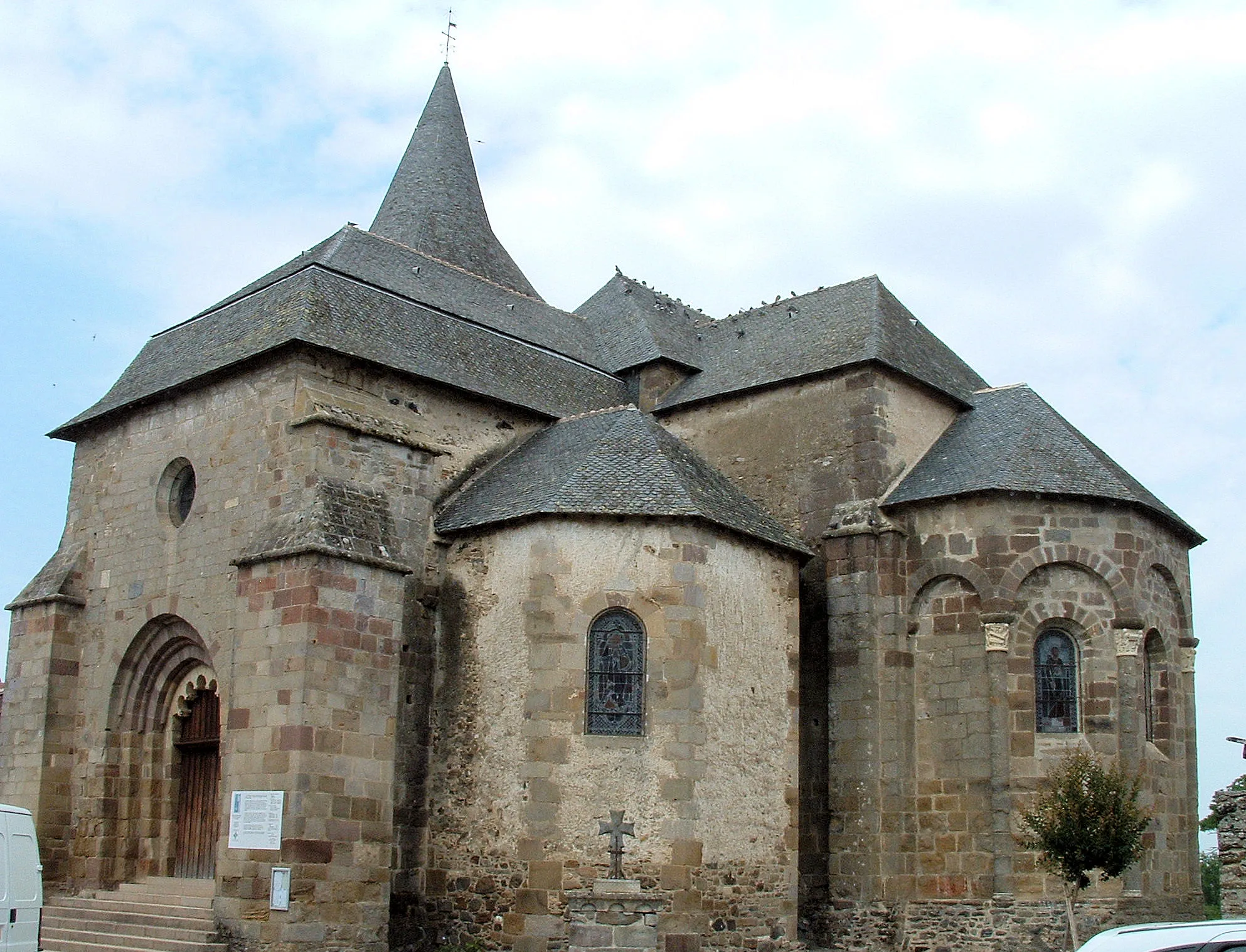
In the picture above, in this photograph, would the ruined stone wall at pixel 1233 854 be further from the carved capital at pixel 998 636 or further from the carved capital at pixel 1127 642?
the carved capital at pixel 998 636

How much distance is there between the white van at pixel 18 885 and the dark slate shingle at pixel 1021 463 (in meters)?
12.9

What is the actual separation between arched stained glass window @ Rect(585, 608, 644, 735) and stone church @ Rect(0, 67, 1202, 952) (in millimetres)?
48

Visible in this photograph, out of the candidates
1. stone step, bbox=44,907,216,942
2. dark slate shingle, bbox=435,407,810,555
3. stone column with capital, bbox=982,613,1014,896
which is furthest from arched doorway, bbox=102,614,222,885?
stone column with capital, bbox=982,613,1014,896

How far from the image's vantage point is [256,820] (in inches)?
675

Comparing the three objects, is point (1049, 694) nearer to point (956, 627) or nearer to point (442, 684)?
point (956, 627)

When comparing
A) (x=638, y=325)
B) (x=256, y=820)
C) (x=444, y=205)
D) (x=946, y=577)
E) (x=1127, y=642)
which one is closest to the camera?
(x=256, y=820)

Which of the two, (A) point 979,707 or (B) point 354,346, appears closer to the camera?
(A) point 979,707

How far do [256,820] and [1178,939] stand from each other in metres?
12.1

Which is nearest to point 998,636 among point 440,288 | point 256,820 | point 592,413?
point 592,413

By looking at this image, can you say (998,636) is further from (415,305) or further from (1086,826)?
(415,305)

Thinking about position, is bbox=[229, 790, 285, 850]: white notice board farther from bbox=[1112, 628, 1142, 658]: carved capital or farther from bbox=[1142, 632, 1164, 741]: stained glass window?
bbox=[1142, 632, 1164, 741]: stained glass window

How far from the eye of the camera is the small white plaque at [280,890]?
16.7 metres

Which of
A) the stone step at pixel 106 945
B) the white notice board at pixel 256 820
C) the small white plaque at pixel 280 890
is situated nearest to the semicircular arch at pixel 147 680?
the stone step at pixel 106 945

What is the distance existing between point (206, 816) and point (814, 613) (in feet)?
31.5
